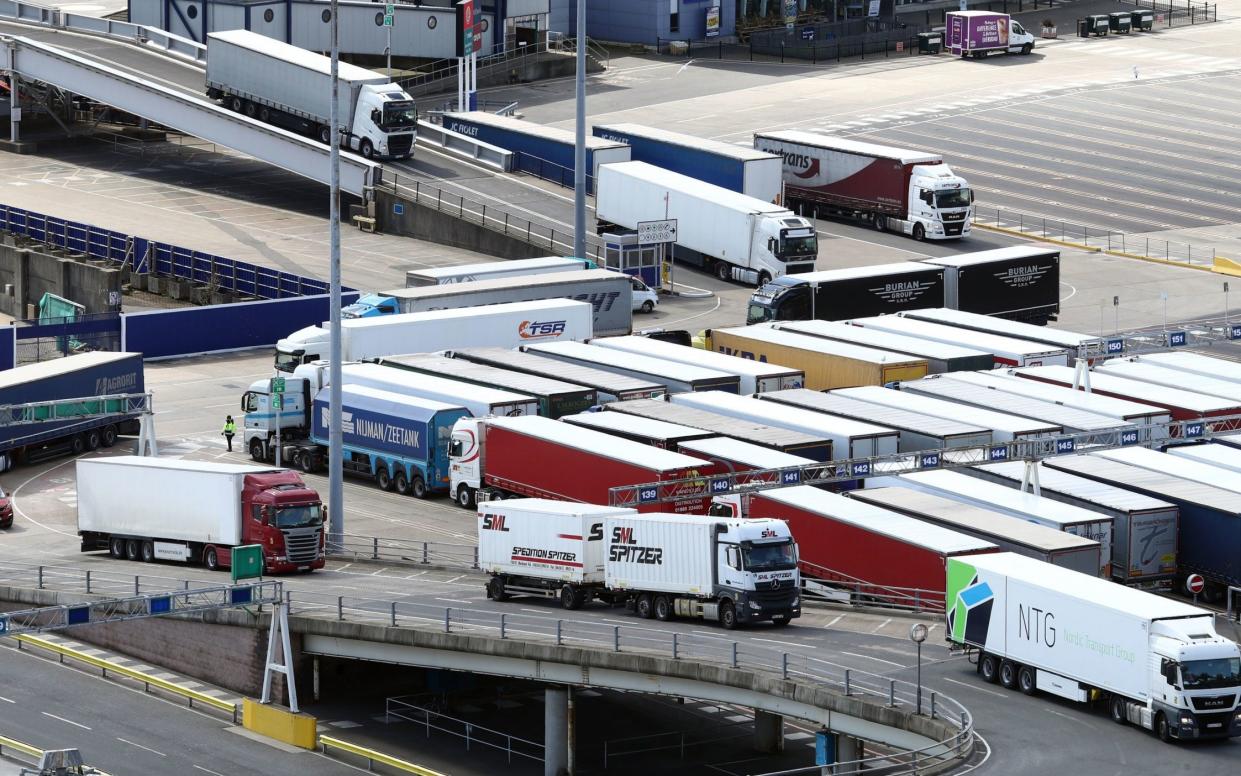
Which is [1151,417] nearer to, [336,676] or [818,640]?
[818,640]

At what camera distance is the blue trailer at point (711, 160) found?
356ft

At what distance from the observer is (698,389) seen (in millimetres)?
78625

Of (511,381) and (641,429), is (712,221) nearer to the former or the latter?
(511,381)

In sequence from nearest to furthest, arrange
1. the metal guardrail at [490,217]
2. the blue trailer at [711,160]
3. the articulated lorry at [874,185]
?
the metal guardrail at [490,217]
the blue trailer at [711,160]
the articulated lorry at [874,185]

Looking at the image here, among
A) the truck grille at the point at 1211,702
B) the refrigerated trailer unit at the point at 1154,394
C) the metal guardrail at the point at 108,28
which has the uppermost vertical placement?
the metal guardrail at the point at 108,28

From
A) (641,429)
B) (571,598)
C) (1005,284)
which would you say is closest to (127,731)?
(571,598)

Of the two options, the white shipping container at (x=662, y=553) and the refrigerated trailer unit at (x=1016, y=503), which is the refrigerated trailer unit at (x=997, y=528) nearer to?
the refrigerated trailer unit at (x=1016, y=503)

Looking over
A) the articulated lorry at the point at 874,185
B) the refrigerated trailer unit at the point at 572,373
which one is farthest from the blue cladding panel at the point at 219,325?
the articulated lorry at the point at 874,185

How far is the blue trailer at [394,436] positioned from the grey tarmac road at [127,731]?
1391cm

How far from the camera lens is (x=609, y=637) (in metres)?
57.3

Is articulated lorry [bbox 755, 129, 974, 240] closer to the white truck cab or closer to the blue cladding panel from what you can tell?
the white truck cab

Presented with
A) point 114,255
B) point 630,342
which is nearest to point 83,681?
point 630,342

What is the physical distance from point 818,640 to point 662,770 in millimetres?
6233

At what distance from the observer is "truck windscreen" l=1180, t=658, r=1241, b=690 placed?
49.1 metres
